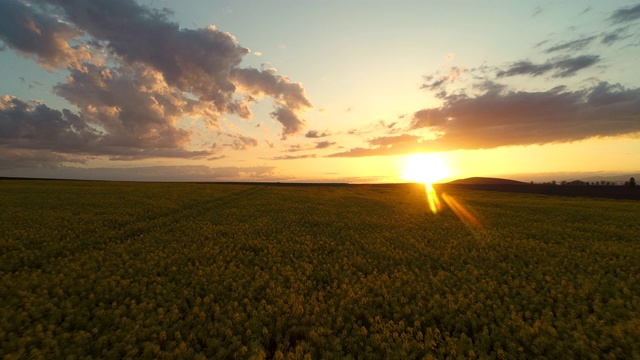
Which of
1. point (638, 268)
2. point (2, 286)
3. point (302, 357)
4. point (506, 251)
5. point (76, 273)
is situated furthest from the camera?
point (506, 251)

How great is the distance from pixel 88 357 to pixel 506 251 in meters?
20.5

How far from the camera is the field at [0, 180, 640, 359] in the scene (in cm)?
934

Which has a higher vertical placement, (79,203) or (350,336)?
(79,203)

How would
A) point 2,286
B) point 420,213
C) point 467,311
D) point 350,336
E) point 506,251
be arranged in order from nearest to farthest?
point 350,336 < point 467,311 < point 2,286 < point 506,251 < point 420,213

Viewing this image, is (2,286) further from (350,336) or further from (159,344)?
(350,336)

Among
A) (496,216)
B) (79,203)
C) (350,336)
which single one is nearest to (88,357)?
(350,336)

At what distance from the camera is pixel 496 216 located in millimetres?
34219

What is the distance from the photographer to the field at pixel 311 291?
9.34 m

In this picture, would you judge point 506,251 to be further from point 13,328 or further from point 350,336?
point 13,328

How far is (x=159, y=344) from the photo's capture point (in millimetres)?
9258

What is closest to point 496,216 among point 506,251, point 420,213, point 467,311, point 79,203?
point 420,213

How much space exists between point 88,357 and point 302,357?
18.1ft

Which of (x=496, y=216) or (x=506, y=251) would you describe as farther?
(x=496, y=216)

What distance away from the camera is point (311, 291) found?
13594mm
